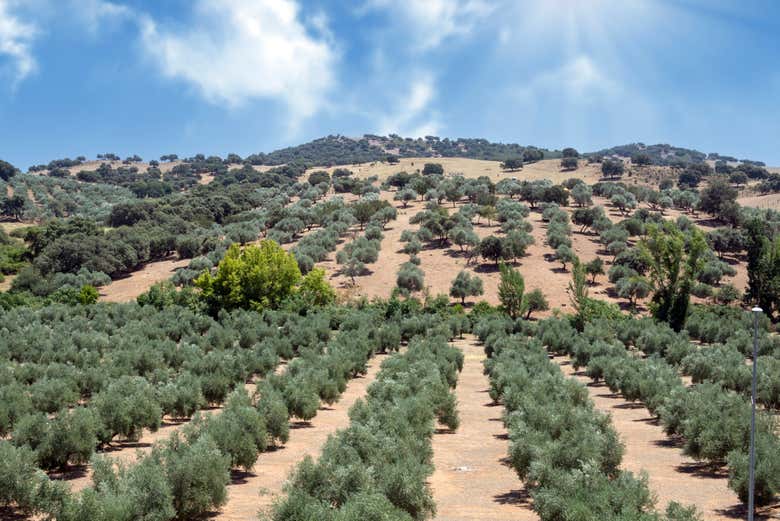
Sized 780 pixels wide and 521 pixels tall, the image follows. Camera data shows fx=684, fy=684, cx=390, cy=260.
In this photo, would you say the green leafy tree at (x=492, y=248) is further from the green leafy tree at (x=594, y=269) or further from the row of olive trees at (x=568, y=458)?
the row of olive trees at (x=568, y=458)

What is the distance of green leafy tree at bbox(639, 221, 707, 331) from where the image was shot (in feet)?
157

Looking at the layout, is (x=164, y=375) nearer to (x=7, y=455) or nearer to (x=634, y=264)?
(x=7, y=455)

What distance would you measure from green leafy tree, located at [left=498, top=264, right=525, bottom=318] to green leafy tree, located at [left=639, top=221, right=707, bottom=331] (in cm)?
962

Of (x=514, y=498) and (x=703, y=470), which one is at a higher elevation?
(x=703, y=470)

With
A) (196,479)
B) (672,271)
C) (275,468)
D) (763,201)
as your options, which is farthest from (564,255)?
(196,479)

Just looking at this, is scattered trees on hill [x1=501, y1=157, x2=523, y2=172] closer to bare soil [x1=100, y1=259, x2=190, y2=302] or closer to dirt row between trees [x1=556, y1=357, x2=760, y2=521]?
bare soil [x1=100, y1=259, x2=190, y2=302]

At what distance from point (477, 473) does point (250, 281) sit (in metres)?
38.7

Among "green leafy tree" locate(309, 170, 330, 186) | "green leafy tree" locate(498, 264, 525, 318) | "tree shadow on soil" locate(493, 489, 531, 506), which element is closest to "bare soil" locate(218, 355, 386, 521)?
"tree shadow on soil" locate(493, 489, 531, 506)

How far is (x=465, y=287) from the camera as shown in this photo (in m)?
60.3

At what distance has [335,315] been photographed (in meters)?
49.0

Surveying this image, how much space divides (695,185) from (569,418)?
11622 cm

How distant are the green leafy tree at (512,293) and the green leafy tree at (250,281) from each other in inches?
662

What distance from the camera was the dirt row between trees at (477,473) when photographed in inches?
558

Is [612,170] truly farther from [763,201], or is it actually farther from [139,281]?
[139,281]
